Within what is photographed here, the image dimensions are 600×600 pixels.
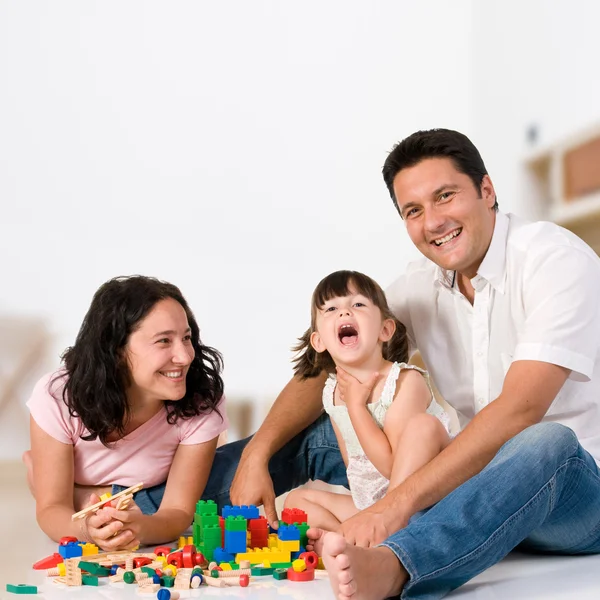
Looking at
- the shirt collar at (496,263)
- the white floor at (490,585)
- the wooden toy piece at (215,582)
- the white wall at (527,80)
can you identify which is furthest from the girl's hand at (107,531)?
the white wall at (527,80)

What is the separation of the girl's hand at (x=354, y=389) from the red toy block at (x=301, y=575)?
394 mm

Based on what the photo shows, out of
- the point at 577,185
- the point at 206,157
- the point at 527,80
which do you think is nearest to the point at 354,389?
the point at 577,185

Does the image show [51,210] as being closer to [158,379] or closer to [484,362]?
[158,379]

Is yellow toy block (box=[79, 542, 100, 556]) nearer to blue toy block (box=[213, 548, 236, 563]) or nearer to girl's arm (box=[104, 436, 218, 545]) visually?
girl's arm (box=[104, 436, 218, 545])

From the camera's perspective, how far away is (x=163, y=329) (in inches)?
74.2

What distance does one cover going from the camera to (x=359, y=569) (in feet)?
3.97

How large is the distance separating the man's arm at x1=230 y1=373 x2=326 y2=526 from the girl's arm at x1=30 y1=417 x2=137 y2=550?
11.2 inches

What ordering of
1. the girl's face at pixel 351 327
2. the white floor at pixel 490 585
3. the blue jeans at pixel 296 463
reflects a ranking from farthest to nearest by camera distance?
the blue jeans at pixel 296 463, the girl's face at pixel 351 327, the white floor at pixel 490 585

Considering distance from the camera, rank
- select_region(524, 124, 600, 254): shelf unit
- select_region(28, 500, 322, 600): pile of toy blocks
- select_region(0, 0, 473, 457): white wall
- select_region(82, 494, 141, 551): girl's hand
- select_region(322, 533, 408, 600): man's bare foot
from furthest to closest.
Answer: select_region(0, 0, 473, 457): white wall
select_region(524, 124, 600, 254): shelf unit
select_region(82, 494, 141, 551): girl's hand
select_region(28, 500, 322, 600): pile of toy blocks
select_region(322, 533, 408, 600): man's bare foot

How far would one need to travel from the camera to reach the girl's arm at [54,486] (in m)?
1.78

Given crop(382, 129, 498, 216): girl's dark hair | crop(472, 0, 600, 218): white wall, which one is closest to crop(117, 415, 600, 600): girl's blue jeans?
crop(382, 129, 498, 216): girl's dark hair

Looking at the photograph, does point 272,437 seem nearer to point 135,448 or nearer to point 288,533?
point 135,448

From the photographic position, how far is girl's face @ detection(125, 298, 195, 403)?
187cm

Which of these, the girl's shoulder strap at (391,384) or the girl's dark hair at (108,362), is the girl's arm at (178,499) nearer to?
the girl's dark hair at (108,362)
